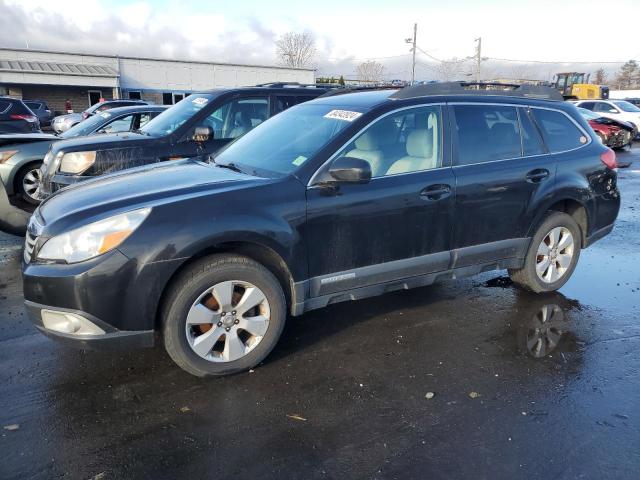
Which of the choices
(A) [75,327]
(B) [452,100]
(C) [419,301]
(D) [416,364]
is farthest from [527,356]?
(A) [75,327]

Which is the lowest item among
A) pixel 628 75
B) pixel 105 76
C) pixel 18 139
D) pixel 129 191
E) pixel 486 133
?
pixel 129 191

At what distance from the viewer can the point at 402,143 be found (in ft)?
13.1

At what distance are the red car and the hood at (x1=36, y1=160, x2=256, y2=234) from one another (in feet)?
58.5

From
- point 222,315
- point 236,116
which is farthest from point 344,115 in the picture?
point 236,116

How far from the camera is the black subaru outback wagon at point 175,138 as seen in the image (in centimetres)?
605

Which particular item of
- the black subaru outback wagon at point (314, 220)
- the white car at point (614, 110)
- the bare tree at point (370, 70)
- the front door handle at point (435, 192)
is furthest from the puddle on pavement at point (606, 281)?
the bare tree at point (370, 70)

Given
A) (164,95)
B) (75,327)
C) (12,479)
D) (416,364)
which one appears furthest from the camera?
(164,95)

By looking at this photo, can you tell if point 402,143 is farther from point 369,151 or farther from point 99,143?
point 99,143

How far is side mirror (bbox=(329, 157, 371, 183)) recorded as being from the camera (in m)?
3.43

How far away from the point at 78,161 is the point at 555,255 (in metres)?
5.36

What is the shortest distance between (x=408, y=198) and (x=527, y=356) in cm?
146

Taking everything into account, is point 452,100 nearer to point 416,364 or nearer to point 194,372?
point 416,364

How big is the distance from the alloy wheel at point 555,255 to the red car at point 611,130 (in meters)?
15.3

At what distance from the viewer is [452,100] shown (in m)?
4.23
